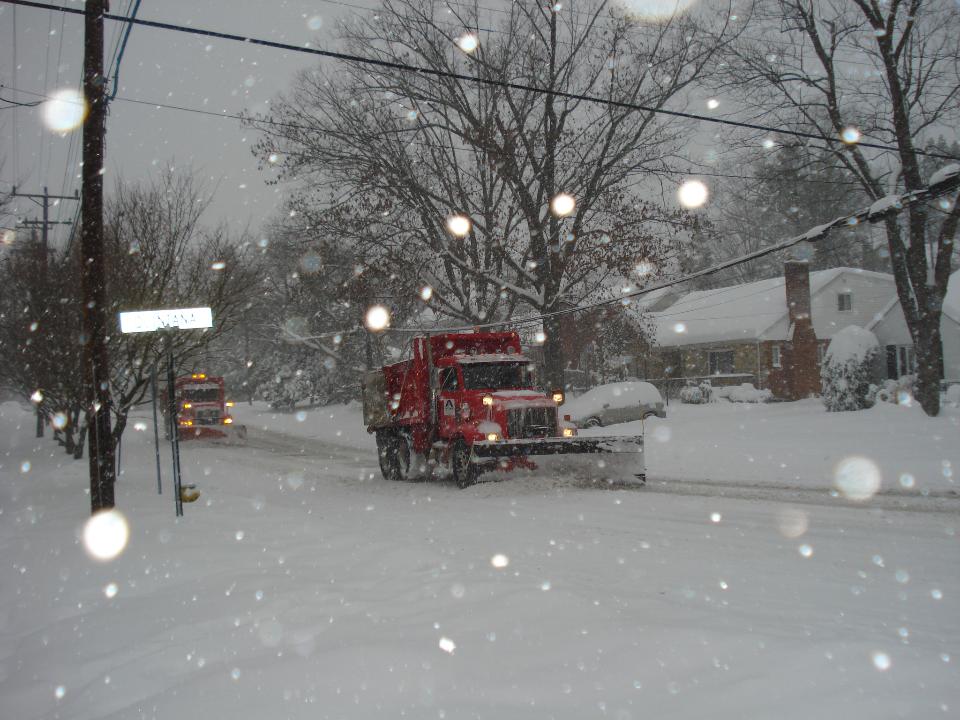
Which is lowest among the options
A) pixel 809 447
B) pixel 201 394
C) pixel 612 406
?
pixel 809 447

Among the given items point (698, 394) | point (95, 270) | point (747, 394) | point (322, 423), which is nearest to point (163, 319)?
point (95, 270)

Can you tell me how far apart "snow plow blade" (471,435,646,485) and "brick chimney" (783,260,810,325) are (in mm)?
28486

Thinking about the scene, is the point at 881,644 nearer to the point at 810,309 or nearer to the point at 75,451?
the point at 75,451

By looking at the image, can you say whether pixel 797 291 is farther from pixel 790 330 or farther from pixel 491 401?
pixel 491 401

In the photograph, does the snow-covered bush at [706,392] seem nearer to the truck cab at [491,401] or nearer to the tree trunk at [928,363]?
the tree trunk at [928,363]

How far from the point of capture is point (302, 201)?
2448 centimetres

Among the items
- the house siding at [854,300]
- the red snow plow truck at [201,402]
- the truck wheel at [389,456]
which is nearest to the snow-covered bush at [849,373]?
the house siding at [854,300]

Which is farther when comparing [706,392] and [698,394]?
[706,392]

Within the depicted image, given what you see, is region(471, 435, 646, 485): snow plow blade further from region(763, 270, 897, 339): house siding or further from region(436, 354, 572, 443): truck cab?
region(763, 270, 897, 339): house siding

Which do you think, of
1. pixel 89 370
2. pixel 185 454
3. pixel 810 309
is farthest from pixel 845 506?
pixel 810 309

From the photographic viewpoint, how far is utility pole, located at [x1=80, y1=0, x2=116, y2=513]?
10766 millimetres

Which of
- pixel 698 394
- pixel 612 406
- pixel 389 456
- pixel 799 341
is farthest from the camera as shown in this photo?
pixel 799 341

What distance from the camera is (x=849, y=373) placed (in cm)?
2520

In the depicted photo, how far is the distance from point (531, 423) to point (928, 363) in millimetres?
13430
